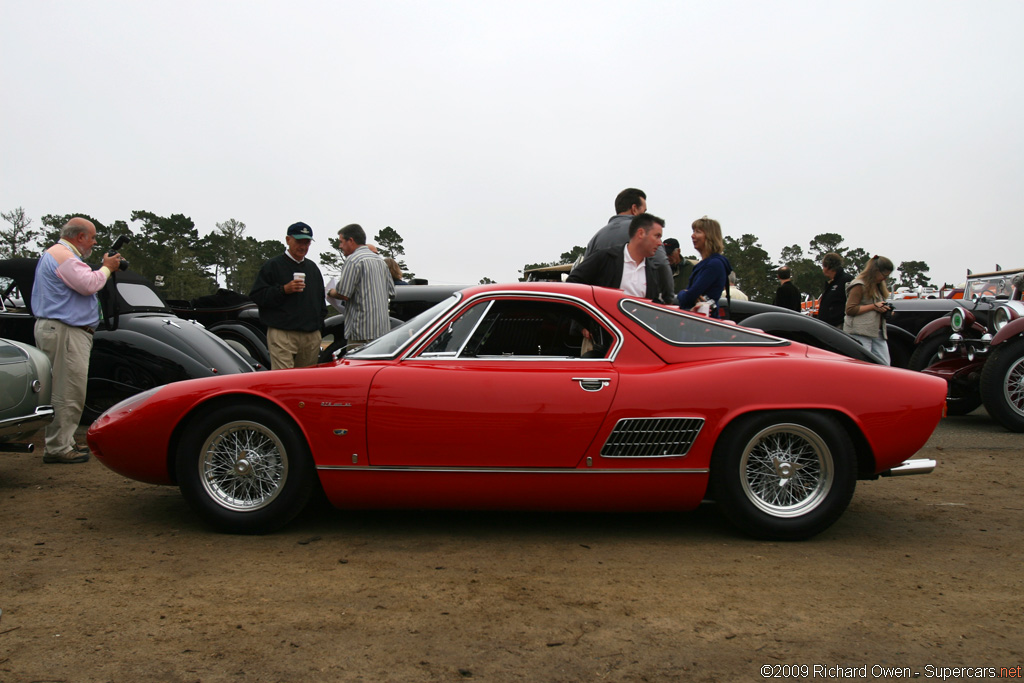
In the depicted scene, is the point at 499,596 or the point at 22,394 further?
the point at 22,394

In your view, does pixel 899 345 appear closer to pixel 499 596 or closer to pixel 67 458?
pixel 499 596

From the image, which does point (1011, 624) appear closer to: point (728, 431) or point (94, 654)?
point (728, 431)

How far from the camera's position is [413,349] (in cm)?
377

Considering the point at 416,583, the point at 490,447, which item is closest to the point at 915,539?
the point at 490,447

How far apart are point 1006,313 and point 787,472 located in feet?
17.4

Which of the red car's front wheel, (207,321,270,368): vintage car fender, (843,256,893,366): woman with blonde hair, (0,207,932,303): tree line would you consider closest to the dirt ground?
the red car's front wheel

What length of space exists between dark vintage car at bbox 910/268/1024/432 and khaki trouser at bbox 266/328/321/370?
556cm

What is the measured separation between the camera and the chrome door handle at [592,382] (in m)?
3.55

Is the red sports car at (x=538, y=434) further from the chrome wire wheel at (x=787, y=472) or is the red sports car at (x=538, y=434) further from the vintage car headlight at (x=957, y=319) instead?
the vintage car headlight at (x=957, y=319)

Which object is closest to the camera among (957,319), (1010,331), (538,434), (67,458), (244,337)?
(538,434)

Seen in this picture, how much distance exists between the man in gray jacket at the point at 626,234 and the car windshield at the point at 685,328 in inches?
53.3

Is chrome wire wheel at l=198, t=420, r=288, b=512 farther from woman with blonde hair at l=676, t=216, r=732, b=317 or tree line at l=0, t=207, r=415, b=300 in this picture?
tree line at l=0, t=207, r=415, b=300

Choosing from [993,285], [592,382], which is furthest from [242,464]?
[993,285]

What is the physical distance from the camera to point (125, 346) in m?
6.73
